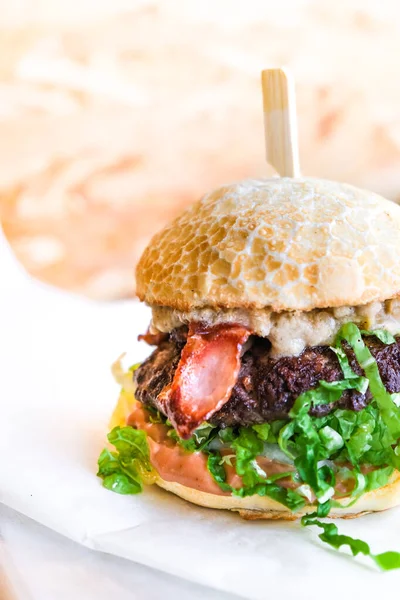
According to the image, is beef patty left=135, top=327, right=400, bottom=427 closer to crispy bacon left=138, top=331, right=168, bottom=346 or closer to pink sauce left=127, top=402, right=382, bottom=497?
pink sauce left=127, top=402, right=382, bottom=497

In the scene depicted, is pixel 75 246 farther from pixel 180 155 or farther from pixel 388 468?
pixel 388 468

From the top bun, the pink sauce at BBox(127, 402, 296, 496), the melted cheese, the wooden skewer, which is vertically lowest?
the pink sauce at BBox(127, 402, 296, 496)

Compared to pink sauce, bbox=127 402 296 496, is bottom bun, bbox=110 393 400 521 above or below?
below

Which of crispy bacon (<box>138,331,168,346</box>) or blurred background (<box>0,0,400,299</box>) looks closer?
crispy bacon (<box>138,331,168,346</box>)

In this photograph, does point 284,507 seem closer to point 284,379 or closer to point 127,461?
point 284,379

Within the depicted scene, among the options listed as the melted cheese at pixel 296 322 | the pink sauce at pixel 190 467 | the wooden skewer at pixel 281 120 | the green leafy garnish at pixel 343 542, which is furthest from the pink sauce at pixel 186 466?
the wooden skewer at pixel 281 120

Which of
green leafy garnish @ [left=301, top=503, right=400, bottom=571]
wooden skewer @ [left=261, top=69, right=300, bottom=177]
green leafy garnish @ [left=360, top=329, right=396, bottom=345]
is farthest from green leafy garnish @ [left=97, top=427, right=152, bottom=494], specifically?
wooden skewer @ [left=261, top=69, right=300, bottom=177]

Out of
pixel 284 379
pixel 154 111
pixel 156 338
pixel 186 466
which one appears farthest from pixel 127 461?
pixel 154 111
